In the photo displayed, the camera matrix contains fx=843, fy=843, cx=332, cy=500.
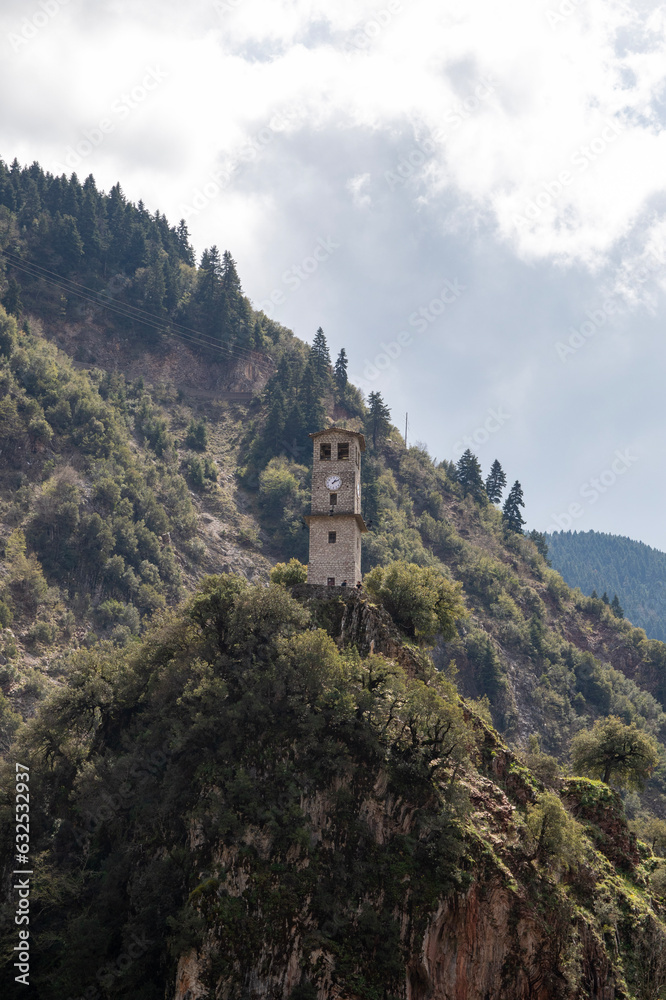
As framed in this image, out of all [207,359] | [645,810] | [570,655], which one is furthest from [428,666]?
[207,359]

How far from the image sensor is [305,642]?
47.4 metres

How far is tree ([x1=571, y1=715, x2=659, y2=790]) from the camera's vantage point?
2233 inches

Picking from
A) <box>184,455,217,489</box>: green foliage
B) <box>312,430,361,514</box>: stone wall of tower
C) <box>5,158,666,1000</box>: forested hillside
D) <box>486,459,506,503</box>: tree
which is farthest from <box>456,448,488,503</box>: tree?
<box>312,430,361,514</box>: stone wall of tower

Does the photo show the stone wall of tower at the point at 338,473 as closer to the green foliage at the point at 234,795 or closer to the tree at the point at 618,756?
the green foliage at the point at 234,795

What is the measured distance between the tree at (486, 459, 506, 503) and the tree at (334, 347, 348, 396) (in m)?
29.5

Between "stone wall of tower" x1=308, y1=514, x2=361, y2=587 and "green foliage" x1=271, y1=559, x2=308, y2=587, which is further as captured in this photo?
"green foliage" x1=271, y1=559, x2=308, y2=587

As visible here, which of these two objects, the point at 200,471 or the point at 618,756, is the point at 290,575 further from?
the point at 200,471

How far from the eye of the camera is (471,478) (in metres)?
141

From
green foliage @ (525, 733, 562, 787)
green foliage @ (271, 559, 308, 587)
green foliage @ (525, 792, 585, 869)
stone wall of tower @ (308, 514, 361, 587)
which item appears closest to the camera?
green foliage @ (525, 792, 585, 869)

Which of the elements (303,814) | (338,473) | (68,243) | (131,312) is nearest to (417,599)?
(338,473)

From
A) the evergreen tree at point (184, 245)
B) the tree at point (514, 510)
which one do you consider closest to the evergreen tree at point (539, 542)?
the tree at point (514, 510)

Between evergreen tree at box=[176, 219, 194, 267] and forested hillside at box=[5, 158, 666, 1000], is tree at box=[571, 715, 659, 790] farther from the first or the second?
evergreen tree at box=[176, 219, 194, 267]

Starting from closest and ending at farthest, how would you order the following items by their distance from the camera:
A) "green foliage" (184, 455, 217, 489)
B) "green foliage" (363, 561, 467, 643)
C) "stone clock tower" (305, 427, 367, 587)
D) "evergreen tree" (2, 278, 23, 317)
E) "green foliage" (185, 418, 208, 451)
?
"green foliage" (363, 561, 467, 643) < "stone clock tower" (305, 427, 367, 587) < "green foliage" (184, 455, 217, 489) < "evergreen tree" (2, 278, 23, 317) < "green foliage" (185, 418, 208, 451)

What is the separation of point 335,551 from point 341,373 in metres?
87.5
